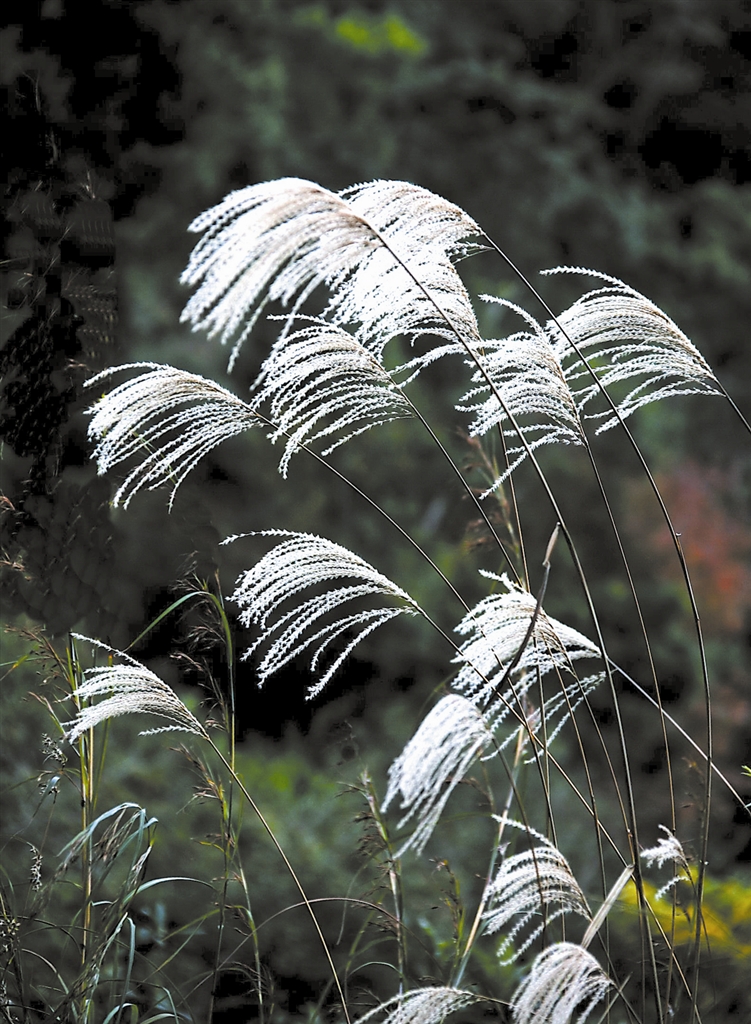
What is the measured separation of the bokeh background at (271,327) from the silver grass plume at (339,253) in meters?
0.49

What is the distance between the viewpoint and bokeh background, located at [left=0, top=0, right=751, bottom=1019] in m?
1.47

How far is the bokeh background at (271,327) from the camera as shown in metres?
1.47

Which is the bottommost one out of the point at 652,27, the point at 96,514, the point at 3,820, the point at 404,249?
the point at 3,820

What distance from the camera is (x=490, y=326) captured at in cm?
439

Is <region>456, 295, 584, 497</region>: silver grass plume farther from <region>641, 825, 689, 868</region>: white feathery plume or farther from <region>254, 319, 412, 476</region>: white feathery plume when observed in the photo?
<region>641, 825, 689, 868</region>: white feathery plume

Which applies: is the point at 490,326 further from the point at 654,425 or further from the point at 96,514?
the point at 96,514

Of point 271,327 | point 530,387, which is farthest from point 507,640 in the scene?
point 271,327

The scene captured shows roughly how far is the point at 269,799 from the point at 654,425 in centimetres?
272

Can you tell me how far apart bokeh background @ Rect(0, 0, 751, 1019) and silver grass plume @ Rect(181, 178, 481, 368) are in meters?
0.49

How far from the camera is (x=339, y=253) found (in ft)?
3.05

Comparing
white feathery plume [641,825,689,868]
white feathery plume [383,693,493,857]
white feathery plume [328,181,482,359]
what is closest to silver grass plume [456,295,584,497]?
white feathery plume [328,181,482,359]

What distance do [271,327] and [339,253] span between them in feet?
11.7

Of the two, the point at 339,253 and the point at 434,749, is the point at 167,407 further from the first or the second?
the point at 434,749

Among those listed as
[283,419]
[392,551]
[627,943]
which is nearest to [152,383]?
[283,419]
